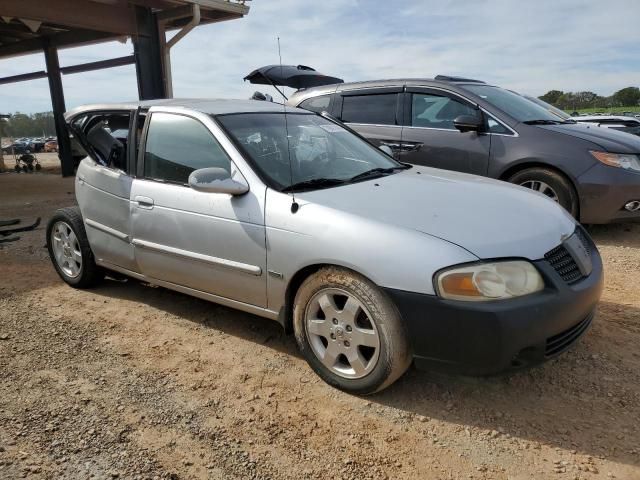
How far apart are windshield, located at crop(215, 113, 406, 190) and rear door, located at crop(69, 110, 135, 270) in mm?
1011

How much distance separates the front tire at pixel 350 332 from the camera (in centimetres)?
247

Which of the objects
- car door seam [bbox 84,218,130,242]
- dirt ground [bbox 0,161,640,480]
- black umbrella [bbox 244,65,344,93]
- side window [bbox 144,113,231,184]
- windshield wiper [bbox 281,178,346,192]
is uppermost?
black umbrella [bbox 244,65,344,93]

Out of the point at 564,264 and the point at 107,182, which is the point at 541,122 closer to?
the point at 564,264

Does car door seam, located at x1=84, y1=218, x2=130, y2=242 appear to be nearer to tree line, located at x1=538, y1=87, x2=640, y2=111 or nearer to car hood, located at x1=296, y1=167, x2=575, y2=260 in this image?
car hood, located at x1=296, y1=167, x2=575, y2=260

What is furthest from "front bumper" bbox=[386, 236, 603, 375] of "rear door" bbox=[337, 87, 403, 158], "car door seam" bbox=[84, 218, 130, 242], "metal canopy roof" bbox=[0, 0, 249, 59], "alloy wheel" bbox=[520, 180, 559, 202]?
"metal canopy roof" bbox=[0, 0, 249, 59]

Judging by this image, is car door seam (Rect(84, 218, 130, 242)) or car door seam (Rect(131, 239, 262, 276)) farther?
car door seam (Rect(84, 218, 130, 242))

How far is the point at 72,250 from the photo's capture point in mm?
4387

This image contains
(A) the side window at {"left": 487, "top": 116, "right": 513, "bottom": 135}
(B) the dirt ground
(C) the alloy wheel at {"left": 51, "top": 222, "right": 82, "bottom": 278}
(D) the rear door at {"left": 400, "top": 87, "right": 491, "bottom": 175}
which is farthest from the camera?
(D) the rear door at {"left": 400, "top": 87, "right": 491, "bottom": 175}

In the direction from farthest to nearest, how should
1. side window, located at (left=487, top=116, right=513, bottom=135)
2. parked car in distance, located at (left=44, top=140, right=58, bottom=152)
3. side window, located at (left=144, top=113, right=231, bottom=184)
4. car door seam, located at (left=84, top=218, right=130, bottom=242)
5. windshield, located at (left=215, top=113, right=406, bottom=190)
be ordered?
parked car in distance, located at (left=44, top=140, right=58, bottom=152), side window, located at (left=487, top=116, right=513, bottom=135), car door seam, located at (left=84, top=218, right=130, bottom=242), side window, located at (left=144, top=113, right=231, bottom=184), windshield, located at (left=215, top=113, right=406, bottom=190)

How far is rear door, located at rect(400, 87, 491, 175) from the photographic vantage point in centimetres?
574

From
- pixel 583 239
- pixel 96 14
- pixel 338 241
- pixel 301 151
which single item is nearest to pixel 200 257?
pixel 301 151

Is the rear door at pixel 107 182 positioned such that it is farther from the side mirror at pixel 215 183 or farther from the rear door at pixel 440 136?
the rear door at pixel 440 136

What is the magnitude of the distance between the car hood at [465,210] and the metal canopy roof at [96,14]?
8.26 meters

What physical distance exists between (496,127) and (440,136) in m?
0.62
